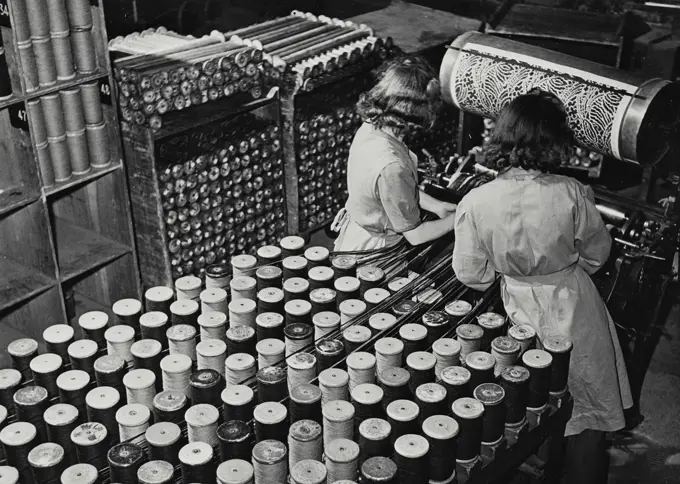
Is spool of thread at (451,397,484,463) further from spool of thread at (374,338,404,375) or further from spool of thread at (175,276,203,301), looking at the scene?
spool of thread at (175,276,203,301)

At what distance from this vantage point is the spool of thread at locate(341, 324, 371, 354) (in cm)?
244

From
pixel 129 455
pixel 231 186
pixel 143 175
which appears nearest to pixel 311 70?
pixel 231 186

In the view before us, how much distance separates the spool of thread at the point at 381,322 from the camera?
Answer: 2516mm

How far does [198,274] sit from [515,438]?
8.51 ft

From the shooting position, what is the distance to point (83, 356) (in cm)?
240

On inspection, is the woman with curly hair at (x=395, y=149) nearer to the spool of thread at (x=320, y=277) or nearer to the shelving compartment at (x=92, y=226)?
the spool of thread at (x=320, y=277)

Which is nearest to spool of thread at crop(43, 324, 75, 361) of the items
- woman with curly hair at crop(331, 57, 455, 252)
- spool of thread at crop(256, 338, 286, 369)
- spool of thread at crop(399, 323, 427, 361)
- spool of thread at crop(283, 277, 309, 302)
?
spool of thread at crop(256, 338, 286, 369)

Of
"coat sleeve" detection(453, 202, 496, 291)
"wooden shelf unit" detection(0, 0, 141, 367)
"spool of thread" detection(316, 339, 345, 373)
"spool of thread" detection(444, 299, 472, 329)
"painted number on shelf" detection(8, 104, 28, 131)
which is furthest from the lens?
"wooden shelf unit" detection(0, 0, 141, 367)

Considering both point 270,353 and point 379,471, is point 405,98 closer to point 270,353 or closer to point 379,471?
point 270,353

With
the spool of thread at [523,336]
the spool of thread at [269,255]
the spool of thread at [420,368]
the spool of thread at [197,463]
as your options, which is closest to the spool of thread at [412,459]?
the spool of thread at [420,368]

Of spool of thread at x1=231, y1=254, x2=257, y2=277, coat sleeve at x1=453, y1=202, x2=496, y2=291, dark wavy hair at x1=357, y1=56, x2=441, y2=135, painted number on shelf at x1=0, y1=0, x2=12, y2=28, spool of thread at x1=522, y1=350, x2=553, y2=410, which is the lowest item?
spool of thread at x1=522, y1=350, x2=553, y2=410

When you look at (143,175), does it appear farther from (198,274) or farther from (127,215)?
(198,274)

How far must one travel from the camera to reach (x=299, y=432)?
206cm

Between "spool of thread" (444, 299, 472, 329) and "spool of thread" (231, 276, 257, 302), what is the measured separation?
2.19 ft
